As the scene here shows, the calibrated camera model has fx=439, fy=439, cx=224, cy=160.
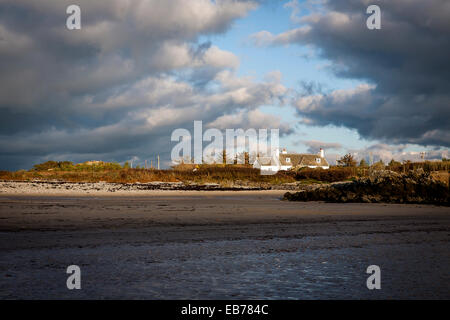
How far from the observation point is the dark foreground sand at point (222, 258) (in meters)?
4.24

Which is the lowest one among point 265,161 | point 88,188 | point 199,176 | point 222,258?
point 222,258

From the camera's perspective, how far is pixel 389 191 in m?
18.8

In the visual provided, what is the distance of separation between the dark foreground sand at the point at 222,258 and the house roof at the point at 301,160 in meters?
86.2

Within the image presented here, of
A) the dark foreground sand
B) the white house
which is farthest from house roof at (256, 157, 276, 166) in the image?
the dark foreground sand

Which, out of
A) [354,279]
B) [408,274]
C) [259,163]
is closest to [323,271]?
[354,279]

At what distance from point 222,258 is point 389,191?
48.2 feet

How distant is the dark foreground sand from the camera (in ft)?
13.9

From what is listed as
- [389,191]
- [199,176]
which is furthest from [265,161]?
[389,191]

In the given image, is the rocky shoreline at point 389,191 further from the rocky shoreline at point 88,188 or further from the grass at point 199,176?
the grass at point 199,176

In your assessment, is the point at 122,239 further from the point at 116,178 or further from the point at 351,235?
the point at 116,178

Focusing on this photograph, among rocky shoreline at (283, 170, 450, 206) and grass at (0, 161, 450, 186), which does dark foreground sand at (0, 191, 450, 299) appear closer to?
rocky shoreline at (283, 170, 450, 206)

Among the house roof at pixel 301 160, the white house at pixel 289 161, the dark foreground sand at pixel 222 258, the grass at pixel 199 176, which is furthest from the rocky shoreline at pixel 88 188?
the house roof at pixel 301 160

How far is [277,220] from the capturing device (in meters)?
11.1

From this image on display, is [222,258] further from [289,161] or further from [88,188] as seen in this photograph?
[289,161]
